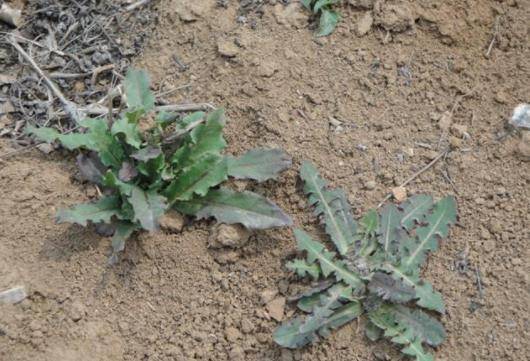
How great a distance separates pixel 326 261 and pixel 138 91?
1.34 metres

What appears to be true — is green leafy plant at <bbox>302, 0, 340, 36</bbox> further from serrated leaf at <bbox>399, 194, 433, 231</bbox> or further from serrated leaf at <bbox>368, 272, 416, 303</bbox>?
serrated leaf at <bbox>368, 272, 416, 303</bbox>

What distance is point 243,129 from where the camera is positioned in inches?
149

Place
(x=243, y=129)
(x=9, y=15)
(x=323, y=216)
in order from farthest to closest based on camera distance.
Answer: (x=9, y=15), (x=243, y=129), (x=323, y=216)

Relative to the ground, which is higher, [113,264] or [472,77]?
[472,77]

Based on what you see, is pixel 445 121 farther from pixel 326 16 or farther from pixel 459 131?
pixel 326 16

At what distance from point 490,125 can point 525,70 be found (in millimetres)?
399

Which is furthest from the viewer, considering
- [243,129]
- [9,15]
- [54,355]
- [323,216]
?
[9,15]

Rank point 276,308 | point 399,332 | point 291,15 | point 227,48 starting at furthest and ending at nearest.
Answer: point 291,15
point 227,48
point 276,308
point 399,332

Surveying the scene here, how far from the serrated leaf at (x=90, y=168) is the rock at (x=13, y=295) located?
64 centimetres

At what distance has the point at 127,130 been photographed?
348 cm

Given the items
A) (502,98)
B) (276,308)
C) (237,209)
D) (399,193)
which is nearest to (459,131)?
(502,98)

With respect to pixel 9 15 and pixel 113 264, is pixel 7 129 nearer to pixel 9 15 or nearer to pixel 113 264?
pixel 9 15

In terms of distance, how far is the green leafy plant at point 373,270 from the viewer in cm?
327

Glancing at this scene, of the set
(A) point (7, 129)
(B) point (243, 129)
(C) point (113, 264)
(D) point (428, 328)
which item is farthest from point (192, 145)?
(D) point (428, 328)
